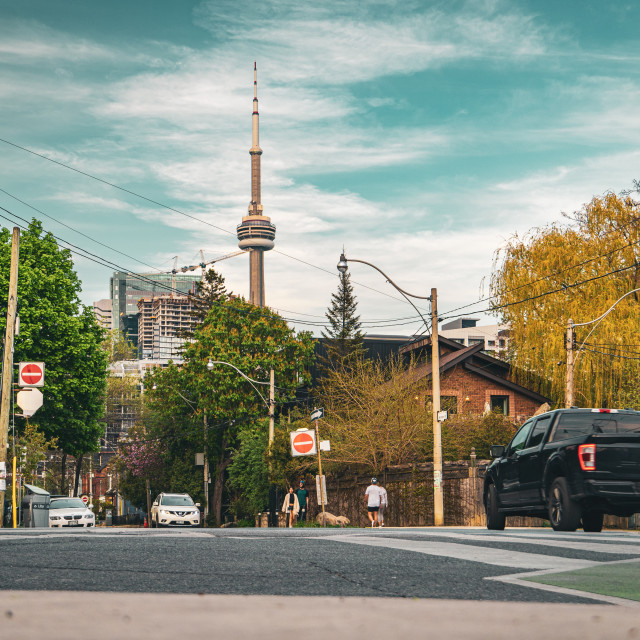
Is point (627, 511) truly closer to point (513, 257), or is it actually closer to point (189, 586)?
point (189, 586)

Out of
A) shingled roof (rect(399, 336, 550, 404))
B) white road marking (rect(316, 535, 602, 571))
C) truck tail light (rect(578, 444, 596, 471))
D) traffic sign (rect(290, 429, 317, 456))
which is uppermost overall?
shingled roof (rect(399, 336, 550, 404))

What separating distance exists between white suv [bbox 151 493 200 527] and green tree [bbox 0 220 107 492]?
26.4 feet

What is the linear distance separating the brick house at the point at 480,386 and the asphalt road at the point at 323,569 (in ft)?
120

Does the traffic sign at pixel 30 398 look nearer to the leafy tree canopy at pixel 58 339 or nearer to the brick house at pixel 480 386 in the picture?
the leafy tree canopy at pixel 58 339

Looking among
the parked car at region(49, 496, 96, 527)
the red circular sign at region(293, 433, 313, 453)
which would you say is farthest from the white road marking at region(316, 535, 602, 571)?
the parked car at region(49, 496, 96, 527)

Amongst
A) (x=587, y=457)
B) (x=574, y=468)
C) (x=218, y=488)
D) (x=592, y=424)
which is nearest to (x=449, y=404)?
(x=218, y=488)

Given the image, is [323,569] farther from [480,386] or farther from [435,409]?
[480,386]

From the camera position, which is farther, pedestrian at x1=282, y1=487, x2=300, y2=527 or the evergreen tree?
the evergreen tree

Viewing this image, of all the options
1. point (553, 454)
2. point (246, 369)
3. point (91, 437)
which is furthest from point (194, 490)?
point (553, 454)

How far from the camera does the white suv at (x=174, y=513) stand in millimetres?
36531

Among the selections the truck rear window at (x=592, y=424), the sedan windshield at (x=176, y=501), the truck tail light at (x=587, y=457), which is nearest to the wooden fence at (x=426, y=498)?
the sedan windshield at (x=176, y=501)

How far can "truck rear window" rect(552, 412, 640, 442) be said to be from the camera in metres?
14.5

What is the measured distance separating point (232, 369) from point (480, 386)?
15174 millimetres

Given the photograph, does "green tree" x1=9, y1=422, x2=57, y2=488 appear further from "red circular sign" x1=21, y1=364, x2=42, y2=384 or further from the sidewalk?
the sidewalk
